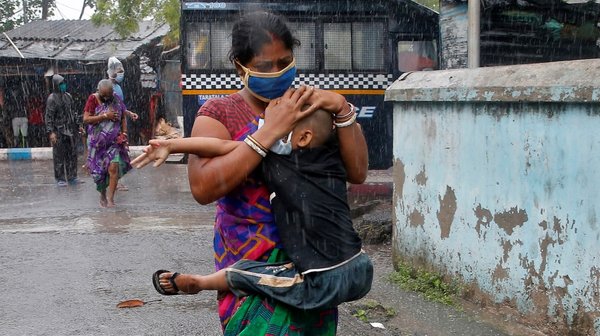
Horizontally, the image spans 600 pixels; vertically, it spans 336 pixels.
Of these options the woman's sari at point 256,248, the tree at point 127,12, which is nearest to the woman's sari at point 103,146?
the woman's sari at point 256,248

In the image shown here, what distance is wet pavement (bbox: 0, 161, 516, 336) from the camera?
4.70 m

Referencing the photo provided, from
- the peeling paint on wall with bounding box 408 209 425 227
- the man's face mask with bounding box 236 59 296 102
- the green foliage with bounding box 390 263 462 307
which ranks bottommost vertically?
the green foliage with bounding box 390 263 462 307

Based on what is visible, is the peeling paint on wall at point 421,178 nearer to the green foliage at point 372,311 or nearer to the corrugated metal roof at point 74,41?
the green foliage at point 372,311

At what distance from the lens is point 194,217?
862 centimetres

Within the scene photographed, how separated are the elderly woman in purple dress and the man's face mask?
7376 millimetres

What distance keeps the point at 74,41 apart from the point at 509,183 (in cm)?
1761

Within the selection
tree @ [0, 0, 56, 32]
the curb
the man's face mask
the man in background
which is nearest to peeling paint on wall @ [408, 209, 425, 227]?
the man's face mask

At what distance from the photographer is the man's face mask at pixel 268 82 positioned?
225 cm

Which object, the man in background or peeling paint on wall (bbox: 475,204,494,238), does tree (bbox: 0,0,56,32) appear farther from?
peeling paint on wall (bbox: 475,204,494,238)

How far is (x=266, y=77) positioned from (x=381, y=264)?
4375 millimetres

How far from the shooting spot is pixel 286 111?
2178 millimetres

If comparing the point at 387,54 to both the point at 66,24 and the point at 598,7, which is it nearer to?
the point at 598,7

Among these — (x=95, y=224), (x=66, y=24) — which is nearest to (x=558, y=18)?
(x=95, y=224)

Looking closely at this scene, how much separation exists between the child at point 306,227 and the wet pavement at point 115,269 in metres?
2.40
